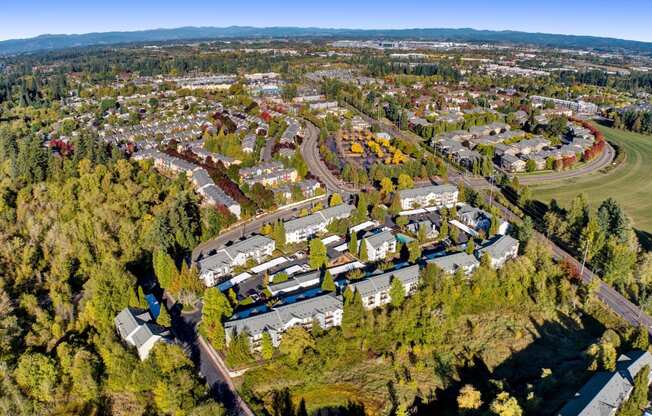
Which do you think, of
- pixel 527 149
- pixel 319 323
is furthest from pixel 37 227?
pixel 527 149

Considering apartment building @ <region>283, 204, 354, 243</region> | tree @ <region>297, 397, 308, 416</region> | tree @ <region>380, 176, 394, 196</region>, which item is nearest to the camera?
tree @ <region>297, 397, 308, 416</region>

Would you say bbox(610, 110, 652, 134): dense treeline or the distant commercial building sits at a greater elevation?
the distant commercial building

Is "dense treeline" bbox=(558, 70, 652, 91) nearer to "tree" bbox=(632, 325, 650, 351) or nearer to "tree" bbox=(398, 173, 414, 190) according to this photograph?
"tree" bbox=(398, 173, 414, 190)

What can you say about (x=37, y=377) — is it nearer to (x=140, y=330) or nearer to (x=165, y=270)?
(x=140, y=330)

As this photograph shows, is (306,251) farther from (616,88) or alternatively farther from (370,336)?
(616,88)

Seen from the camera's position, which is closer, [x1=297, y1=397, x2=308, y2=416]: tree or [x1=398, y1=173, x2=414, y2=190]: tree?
[x1=297, y1=397, x2=308, y2=416]: tree

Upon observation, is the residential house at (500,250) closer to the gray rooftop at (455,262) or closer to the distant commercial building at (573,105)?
the gray rooftop at (455,262)

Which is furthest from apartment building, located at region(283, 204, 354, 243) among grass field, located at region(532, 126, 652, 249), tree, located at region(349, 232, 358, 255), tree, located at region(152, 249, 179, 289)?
grass field, located at region(532, 126, 652, 249)
